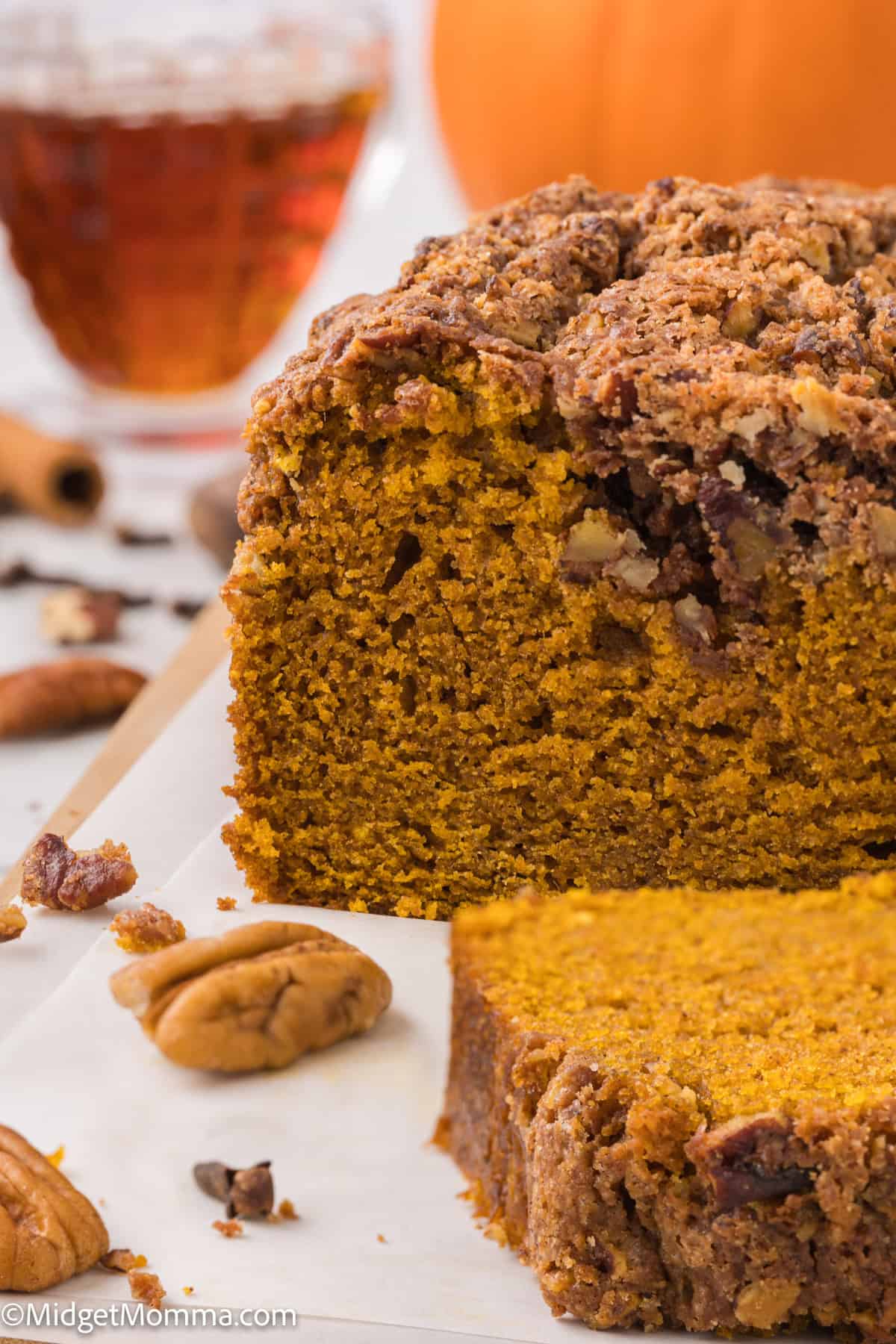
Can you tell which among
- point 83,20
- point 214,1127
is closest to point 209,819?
point 214,1127

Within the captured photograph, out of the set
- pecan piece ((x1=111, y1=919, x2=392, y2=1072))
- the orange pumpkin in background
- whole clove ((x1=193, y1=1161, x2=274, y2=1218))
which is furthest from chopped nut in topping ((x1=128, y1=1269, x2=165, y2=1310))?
the orange pumpkin in background

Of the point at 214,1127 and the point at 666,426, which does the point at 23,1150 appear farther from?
the point at 666,426

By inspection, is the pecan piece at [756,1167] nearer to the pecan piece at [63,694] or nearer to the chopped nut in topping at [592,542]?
the chopped nut in topping at [592,542]

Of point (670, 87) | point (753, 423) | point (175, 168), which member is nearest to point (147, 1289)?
point (753, 423)

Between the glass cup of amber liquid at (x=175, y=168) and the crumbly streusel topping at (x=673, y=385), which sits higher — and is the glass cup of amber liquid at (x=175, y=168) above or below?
below

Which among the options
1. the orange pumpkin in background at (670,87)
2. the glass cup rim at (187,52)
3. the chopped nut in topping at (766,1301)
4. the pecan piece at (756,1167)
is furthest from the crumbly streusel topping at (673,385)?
the glass cup rim at (187,52)
